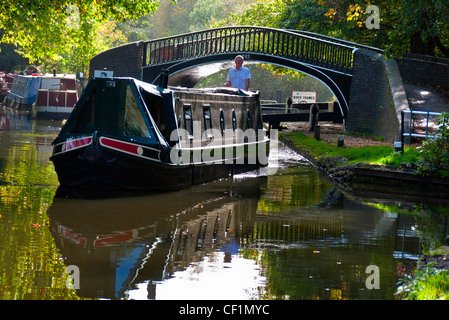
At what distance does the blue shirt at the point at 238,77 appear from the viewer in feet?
53.2

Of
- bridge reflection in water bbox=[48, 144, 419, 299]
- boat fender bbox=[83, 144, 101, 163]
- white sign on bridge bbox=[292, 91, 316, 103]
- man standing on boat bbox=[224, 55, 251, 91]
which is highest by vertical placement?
white sign on bridge bbox=[292, 91, 316, 103]

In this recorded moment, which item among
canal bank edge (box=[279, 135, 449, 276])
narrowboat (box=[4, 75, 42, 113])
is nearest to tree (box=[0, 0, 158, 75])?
narrowboat (box=[4, 75, 42, 113])

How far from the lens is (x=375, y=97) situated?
78.0 feet

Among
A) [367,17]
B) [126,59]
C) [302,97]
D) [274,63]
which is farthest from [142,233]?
[126,59]

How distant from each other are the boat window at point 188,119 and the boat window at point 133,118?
1409mm

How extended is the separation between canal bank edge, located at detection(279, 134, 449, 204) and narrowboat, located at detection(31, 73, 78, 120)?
19.5m

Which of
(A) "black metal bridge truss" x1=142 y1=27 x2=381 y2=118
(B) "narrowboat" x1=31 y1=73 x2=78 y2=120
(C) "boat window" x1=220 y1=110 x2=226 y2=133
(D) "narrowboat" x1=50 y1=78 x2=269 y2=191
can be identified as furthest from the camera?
(B) "narrowboat" x1=31 y1=73 x2=78 y2=120

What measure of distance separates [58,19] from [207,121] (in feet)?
34.6

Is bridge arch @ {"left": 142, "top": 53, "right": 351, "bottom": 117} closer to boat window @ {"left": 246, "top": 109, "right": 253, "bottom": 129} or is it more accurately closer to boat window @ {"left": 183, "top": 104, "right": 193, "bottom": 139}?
boat window @ {"left": 246, "top": 109, "right": 253, "bottom": 129}

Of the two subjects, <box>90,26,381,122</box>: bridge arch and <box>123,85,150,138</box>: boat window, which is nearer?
<box>123,85,150,138</box>: boat window

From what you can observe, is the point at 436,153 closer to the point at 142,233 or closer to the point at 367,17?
the point at 142,233

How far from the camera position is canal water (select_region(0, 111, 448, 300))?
642 centimetres
